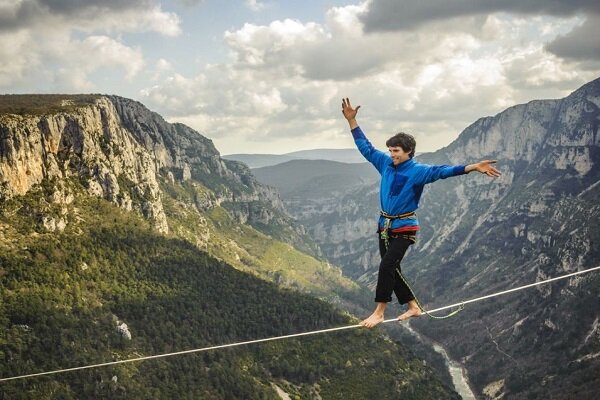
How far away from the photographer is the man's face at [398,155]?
42.9 ft

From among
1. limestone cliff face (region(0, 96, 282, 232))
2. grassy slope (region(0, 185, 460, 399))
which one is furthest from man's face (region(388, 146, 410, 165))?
limestone cliff face (region(0, 96, 282, 232))

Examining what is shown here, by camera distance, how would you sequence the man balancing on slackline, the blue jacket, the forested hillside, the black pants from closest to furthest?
the blue jacket < the man balancing on slackline < the black pants < the forested hillside

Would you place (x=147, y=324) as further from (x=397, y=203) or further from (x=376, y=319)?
(x=397, y=203)

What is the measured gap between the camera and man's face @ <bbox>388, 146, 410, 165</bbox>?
13.1 meters

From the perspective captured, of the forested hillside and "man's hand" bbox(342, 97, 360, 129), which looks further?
the forested hillside

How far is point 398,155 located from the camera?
516 inches

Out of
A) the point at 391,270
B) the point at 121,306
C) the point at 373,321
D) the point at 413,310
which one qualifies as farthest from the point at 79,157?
the point at 391,270

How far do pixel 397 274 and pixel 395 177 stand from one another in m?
2.48

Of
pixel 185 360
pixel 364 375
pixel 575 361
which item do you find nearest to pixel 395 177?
pixel 185 360

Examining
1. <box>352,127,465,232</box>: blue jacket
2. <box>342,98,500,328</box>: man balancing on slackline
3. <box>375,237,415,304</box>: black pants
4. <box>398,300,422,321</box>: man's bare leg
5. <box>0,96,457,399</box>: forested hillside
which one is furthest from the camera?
<box>0,96,457,399</box>: forested hillside

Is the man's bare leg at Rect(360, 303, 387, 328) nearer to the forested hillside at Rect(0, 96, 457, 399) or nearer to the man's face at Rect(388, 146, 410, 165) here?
the man's face at Rect(388, 146, 410, 165)

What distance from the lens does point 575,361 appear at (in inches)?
6422

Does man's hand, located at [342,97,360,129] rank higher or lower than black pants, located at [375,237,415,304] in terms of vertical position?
higher

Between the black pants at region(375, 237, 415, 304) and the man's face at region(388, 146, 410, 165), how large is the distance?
1879 millimetres
